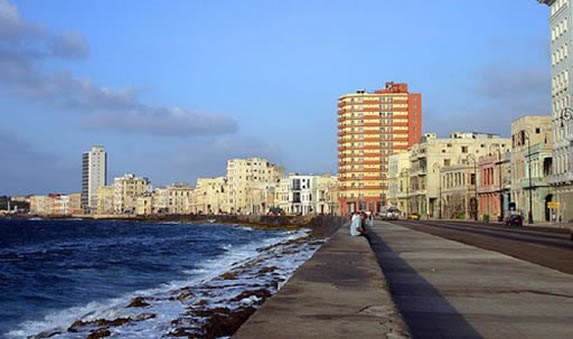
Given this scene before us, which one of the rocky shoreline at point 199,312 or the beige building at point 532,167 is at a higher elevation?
the beige building at point 532,167

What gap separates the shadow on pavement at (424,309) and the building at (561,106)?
60986 mm

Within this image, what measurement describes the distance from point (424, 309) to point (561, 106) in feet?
246

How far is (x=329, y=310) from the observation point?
971 cm

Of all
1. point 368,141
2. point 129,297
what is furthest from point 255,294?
point 368,141

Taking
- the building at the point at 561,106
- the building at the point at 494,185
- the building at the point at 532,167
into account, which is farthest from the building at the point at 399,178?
the building at the point at 561,106

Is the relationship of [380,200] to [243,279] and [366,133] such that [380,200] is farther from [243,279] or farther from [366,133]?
[243,279]

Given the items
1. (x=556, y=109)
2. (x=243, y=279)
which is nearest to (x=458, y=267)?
(x=243, y=279)

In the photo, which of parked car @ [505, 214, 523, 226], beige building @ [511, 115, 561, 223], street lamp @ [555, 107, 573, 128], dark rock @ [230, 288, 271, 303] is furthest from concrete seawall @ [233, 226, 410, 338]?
beige building @ [511, 115, 561, 223]

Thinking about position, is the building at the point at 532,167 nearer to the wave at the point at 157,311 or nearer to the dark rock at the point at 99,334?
the wave at the point at 157,311

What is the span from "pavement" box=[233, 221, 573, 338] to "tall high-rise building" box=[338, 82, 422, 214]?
172488 mm

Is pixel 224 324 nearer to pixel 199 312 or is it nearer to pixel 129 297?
pixel 199 312

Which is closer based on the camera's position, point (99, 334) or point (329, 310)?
point (329, 310)

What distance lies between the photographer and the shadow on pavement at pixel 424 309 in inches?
396

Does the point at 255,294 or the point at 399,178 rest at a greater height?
the point at 399,178
